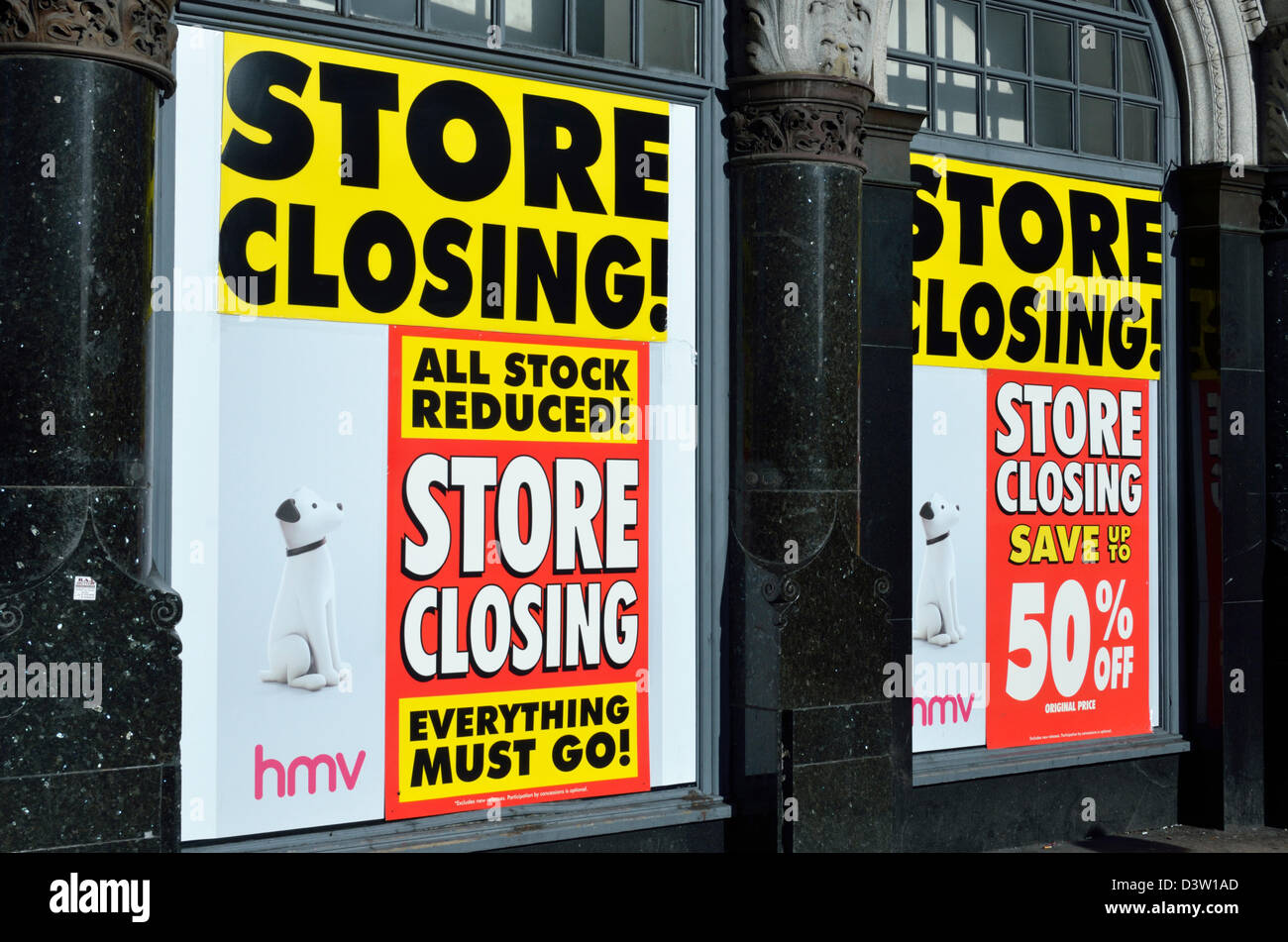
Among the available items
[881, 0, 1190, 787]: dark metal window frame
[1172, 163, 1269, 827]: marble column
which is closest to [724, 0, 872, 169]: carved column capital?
[881, 0, 1190, 787]: dark metal window frame

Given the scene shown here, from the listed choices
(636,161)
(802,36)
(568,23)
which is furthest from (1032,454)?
(568,23)

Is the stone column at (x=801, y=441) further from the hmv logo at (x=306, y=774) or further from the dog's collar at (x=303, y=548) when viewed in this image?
the dog's collar at (x=303, y=548)

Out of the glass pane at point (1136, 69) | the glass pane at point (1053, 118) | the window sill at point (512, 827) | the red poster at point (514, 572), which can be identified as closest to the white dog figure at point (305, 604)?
the red poster at point (514, 572)

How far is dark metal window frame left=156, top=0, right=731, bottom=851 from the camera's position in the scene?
20.8ft

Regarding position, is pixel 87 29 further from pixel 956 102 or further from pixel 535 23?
pixel 956 102

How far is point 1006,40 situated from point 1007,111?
45 centimetres

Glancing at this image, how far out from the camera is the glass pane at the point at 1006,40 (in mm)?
9195

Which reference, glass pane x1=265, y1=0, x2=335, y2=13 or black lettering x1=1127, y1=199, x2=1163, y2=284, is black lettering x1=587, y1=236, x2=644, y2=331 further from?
black lettering x1=1127, y1=199, x2=1163, y2=284

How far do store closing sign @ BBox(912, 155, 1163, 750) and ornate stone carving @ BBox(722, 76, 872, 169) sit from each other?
1.08 m

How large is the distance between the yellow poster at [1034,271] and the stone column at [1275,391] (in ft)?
2.58

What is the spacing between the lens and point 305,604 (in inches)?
263

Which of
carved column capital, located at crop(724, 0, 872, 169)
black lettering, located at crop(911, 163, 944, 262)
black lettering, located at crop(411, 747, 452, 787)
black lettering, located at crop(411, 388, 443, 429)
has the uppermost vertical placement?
carved column capital, located at crop(724, 0, 872, 169)

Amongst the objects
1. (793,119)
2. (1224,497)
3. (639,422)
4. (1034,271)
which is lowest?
(1224,497)
